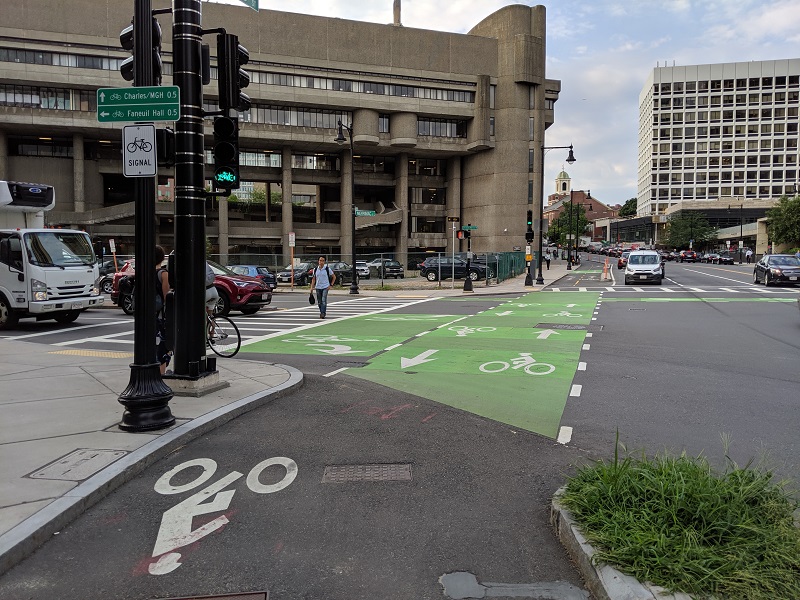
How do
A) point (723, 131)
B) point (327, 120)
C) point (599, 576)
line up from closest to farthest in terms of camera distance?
point (599, 576) < point (327, 120) < point (723, 131)

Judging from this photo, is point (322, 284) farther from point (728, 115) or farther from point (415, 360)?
point (728, 115)

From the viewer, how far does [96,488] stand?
15.1 ft

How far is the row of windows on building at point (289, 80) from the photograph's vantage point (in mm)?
54688

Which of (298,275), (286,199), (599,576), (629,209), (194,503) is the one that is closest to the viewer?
(599,576)

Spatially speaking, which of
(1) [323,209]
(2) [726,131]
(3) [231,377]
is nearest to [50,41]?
(1) [323,209]

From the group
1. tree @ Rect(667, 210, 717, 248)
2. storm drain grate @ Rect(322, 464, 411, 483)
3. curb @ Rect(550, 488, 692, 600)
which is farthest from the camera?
tree @ Rect(667, 210, 717, 248)

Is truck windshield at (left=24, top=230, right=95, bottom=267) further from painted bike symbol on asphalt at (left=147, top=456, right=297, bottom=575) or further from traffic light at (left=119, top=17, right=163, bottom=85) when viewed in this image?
painted bike symbol on asphalt at (left=147, top=456, right=297, bottom=575)

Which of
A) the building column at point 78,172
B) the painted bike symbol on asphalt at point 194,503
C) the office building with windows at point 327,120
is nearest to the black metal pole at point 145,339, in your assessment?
the painted bike symbol on asphalt at point 194,503

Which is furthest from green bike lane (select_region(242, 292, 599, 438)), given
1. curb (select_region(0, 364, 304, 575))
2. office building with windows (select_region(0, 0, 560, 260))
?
office building with windows (select_region(0, 0, 560, 260))

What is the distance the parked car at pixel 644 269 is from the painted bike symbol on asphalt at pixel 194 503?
110ft

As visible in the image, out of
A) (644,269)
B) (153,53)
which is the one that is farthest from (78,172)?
(153,53)

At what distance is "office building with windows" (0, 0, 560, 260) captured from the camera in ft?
183

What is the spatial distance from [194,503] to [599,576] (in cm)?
297

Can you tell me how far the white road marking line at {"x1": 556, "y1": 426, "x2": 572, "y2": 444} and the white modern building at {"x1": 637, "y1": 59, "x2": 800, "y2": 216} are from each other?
126 metres
